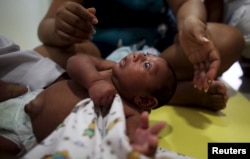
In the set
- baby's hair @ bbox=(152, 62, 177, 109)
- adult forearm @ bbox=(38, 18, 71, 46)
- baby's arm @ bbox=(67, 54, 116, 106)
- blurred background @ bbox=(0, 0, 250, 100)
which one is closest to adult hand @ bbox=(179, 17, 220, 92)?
baby's hair @ bbox=(152, 62, 177, 109)

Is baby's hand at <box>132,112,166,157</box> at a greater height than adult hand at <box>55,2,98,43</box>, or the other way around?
adult hand at <box>55,2,98,43</box>

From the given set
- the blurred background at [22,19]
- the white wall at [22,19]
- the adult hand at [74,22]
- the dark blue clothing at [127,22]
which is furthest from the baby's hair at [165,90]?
the white wall at [22,19]

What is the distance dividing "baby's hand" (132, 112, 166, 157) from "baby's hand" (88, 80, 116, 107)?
0.12 m

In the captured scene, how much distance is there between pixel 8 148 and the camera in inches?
23.5

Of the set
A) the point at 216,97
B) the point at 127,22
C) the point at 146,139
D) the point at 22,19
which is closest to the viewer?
the point at 146,139

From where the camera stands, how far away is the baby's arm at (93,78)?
585 millimetres

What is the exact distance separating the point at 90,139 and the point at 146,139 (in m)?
0.10

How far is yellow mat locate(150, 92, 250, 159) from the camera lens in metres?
0.70

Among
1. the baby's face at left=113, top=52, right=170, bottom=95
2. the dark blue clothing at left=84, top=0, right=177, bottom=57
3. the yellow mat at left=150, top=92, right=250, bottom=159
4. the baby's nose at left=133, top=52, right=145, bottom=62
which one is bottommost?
the yellow mat at left=150, top=92, right=250, bottom=159

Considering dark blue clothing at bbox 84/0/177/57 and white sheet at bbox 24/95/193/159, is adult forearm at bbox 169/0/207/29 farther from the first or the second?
white sheet at bbox 24/95/193/159

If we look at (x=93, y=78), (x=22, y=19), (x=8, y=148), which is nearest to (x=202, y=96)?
(x=93, y=78)

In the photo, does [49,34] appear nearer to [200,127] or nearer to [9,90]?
[9,90]

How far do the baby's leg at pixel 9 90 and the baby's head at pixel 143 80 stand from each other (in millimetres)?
186

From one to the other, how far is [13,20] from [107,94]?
101cm
